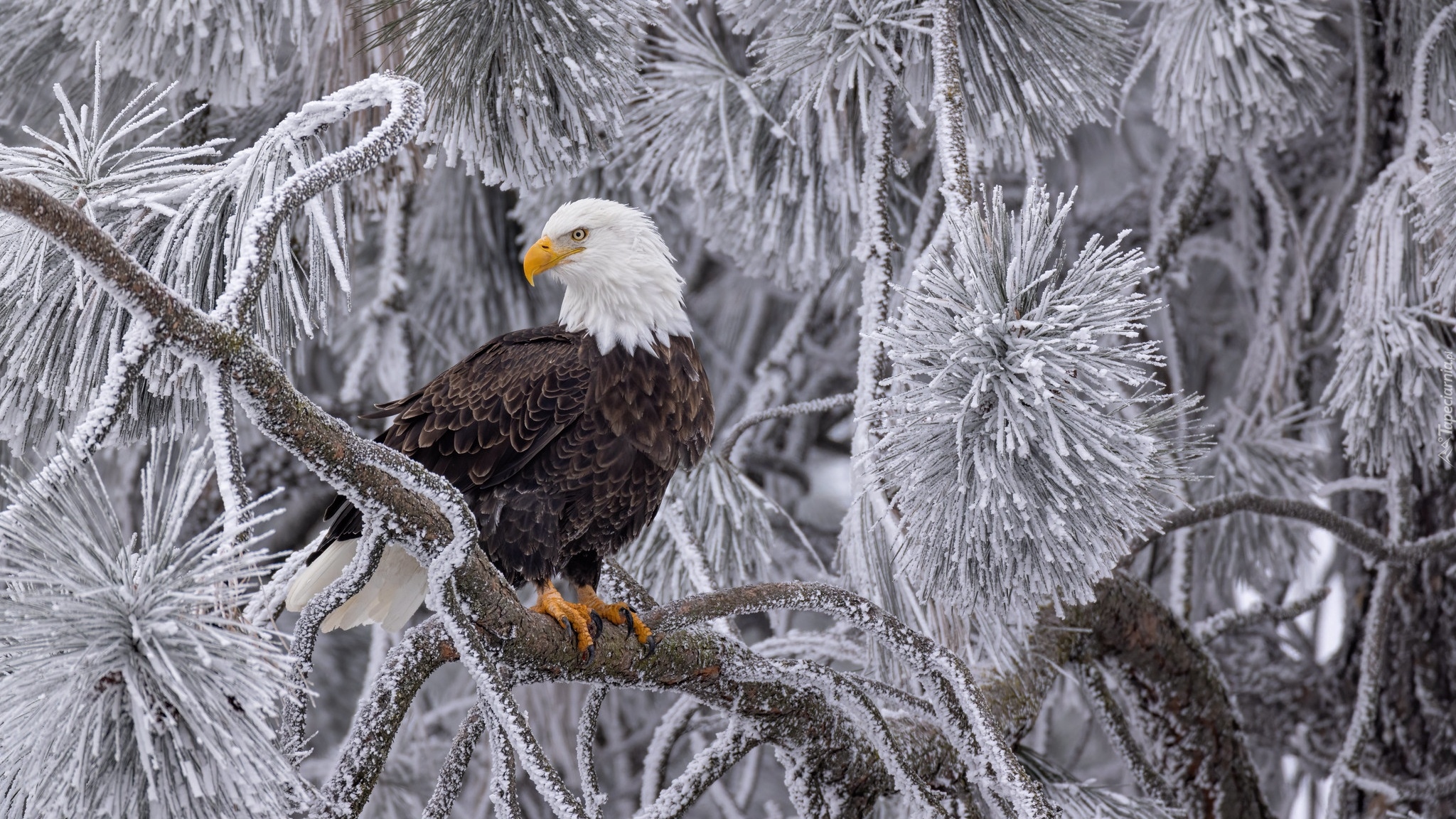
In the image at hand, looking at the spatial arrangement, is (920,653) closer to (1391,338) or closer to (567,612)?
(567,612)

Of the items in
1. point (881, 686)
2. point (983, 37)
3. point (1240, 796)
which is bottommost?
point (1240, 796)

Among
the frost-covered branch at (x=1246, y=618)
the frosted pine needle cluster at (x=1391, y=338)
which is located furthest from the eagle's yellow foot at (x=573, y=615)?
the frost-covered branch at (x=1246, y=618)

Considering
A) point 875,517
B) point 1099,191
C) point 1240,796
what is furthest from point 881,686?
point 1099,191

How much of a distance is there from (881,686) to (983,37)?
106 centimetres

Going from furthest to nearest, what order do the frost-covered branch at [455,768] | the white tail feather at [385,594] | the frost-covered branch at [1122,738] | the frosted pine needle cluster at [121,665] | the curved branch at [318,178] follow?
the frost-covered branch at [1122,738], the white tail feather at [385,594], the frost-covered branch at [455,768], the curved branch at [318,178], the frosted pine needle cluster at [121,665]

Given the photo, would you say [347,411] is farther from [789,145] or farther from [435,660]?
[435,660]

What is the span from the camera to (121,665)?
100 cm

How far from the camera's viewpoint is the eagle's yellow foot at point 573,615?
6.03 feet

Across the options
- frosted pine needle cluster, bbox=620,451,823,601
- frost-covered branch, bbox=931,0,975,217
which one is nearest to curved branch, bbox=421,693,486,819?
frosted pine needle cluster, bbox=620,451,823,601

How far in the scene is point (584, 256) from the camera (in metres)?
2.29

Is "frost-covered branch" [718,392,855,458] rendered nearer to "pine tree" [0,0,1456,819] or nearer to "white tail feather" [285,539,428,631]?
"pine tree" [0,0,1456,819]

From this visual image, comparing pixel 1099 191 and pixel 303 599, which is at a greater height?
pixel 1099 191

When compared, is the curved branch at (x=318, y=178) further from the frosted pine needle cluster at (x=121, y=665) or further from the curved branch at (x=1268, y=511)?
the curved branch at (x=1268, y=511)

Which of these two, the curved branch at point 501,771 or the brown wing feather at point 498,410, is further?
the brown wing feather at point 498,410
